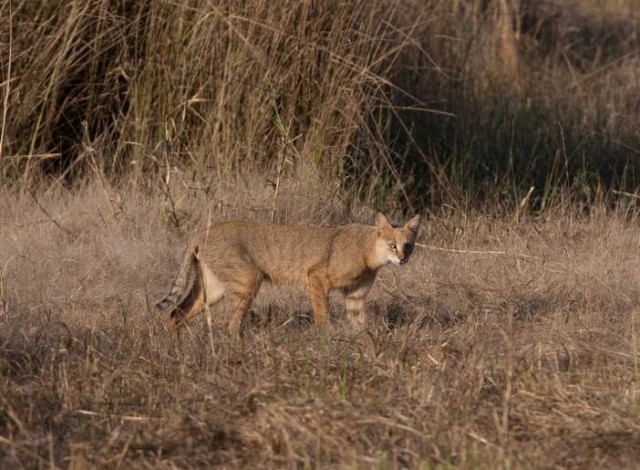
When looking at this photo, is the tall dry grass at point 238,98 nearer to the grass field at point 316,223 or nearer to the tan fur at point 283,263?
the grass field at point 316,223

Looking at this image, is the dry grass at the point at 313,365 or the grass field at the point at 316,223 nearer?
the dry grass at the point at 313,365

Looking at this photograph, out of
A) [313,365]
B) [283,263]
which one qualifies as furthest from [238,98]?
[313,365]

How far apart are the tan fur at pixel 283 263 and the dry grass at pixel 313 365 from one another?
0.20 m

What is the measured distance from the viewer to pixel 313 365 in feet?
17.7

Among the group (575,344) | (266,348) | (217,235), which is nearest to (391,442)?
(266,348)

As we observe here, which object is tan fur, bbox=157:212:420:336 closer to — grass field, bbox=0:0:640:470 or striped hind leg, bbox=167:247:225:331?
striped hind leg, bbox=167:247:225:331

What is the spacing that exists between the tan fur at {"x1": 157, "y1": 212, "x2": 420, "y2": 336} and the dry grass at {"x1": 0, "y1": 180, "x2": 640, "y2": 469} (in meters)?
0.20

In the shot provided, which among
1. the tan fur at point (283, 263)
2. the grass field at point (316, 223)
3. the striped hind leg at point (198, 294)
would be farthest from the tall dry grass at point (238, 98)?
the striped hind leg at point (198, 294)

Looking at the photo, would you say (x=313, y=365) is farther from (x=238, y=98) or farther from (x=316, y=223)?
(x=238, y=98)

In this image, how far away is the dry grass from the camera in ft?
15.2

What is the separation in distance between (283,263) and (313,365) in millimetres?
1754

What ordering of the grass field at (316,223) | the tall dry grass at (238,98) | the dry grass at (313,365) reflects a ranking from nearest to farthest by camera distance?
the dry grass at (313,365) < the grass field at (316,223) < the tall dry grass at (238,98)

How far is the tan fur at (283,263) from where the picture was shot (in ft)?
22.7

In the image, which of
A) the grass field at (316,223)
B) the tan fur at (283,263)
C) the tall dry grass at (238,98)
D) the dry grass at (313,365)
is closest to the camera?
the dry grass at (313,365)
